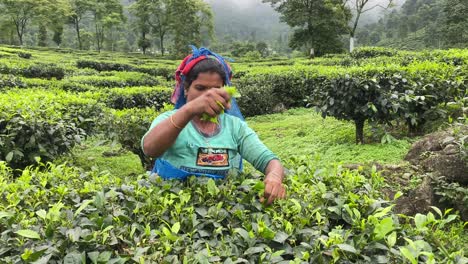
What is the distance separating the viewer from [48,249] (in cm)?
141

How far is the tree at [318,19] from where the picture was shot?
112 ft

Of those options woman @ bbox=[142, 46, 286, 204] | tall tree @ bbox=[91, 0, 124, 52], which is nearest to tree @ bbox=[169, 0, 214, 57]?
tall tree @ bbox=[91, 0, 124, 52]

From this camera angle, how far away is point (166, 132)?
2027 millimetres

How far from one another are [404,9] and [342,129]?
94.6 m

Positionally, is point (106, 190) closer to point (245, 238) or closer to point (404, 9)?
point (245, 238)

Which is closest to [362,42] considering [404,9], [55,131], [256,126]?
[404,9]

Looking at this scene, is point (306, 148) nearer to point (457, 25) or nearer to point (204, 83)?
point (204, 83)

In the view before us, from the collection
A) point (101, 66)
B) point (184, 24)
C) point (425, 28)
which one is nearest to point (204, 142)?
point (101, 66)

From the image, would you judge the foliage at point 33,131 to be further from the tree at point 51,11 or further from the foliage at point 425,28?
the foliage at point 425,28

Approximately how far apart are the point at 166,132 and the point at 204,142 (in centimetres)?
39

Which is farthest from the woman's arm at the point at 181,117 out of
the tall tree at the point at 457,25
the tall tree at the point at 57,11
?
the tall tree at the point at 457,25

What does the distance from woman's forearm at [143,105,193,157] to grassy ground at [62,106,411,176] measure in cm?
267

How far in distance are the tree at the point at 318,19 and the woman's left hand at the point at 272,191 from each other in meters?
33.2

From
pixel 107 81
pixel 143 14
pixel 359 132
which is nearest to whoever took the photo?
pixel 359 132
